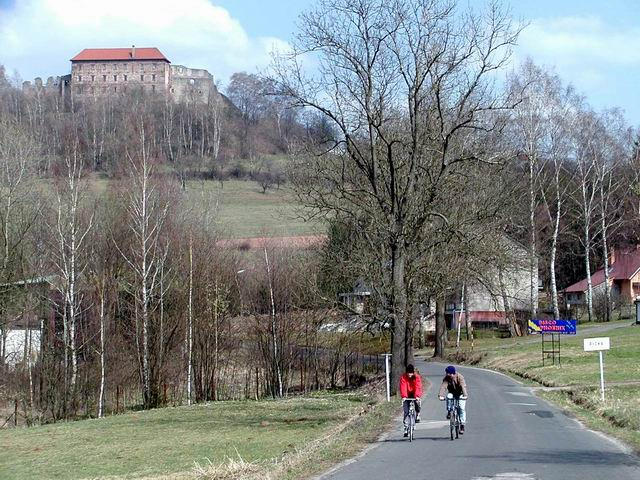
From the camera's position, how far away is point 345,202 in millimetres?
33188

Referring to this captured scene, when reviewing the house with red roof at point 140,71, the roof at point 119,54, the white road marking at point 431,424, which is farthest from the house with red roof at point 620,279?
the roof at point 119,54

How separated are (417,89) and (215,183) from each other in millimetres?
90452

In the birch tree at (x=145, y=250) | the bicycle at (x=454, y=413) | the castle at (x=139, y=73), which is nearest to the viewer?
the bicycle at (x=454, y=413)

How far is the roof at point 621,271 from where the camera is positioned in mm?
86125

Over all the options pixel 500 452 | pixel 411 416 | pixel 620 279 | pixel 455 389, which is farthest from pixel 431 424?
pixel 620 279

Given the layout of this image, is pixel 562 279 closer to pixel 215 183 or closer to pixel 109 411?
pixel 215 183

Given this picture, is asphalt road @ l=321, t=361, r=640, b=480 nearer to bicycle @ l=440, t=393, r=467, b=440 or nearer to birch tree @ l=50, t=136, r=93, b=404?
bicycle @ l=440, t=393, r=467, b=440

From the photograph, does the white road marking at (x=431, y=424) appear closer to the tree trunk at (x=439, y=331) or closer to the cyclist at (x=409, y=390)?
the cyclist at (x=409, y=390)

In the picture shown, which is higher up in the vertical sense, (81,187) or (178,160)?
(178,160)

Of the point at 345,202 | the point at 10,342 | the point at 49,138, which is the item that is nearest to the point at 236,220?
the point at 49,138

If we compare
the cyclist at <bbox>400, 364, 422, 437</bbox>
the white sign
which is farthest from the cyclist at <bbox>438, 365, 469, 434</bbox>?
the white sign

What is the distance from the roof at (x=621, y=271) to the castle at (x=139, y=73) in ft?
339

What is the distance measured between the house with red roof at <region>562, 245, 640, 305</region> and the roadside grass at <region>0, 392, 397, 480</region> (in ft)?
177

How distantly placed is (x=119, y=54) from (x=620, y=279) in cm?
12717
